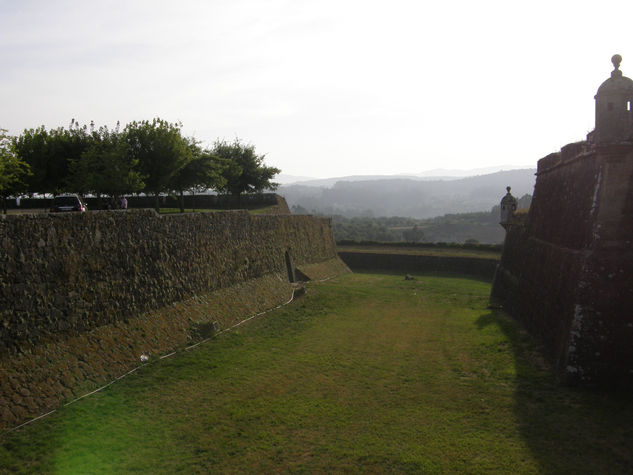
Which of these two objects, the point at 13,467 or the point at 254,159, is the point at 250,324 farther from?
the point at 254,159

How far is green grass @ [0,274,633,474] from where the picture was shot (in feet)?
27.6

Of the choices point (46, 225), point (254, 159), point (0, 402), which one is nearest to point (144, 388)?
point (0, 402)

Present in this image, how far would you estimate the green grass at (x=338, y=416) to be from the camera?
8.40 m

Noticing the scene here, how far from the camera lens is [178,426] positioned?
32.1ft

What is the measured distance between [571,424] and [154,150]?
2343 centimetres

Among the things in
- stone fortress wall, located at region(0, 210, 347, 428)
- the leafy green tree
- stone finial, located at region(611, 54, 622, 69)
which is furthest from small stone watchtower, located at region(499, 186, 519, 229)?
the leafy green tree

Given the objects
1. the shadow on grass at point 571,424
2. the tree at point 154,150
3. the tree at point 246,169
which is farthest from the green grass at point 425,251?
the shadow on grass at point 571,424

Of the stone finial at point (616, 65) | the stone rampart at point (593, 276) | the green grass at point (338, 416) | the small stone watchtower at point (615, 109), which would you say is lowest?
the green grass at point (338, 416)

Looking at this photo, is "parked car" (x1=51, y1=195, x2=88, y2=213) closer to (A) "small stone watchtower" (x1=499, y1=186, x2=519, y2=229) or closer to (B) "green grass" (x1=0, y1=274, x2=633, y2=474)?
(B) "green grass" (x1=0, y1=274, x2=633, y2=474)

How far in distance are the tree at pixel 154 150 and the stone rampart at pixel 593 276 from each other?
20010 mm

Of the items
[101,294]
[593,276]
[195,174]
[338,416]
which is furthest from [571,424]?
[195,174]

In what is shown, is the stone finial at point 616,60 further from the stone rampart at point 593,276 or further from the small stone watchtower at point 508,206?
the small stone watchtower at point 508,206

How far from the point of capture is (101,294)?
41.5 ft

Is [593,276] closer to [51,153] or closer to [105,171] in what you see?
[105,171]
